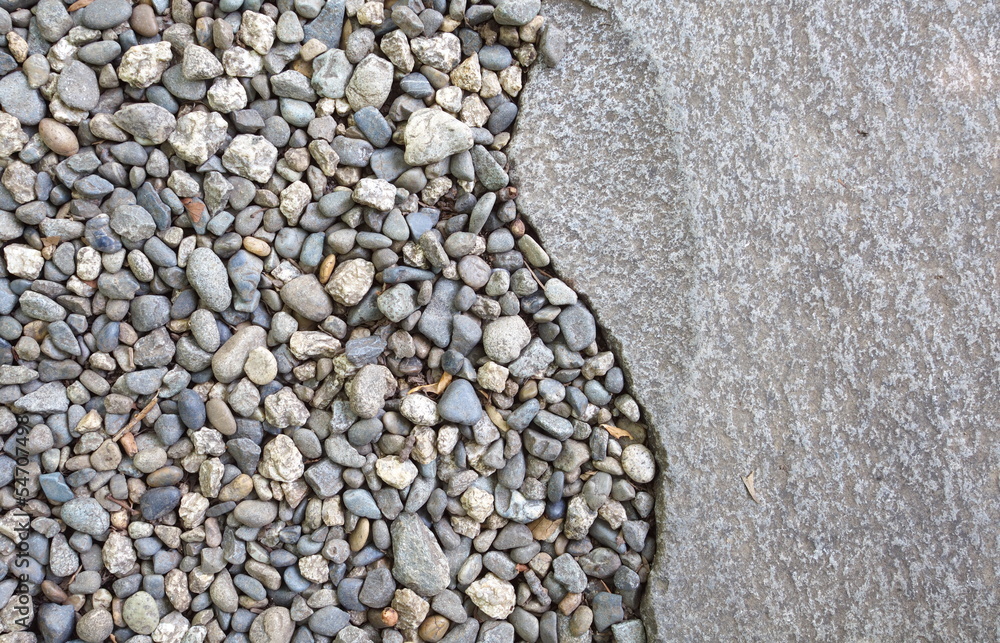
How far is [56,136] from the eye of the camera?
3.67 feet

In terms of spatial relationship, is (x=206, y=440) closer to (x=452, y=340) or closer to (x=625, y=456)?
(x=452, y=340)

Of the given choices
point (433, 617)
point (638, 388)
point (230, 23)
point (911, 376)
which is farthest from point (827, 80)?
point (433, 617)

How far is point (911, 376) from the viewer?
1143mm

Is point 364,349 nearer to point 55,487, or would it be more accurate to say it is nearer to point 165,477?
point 165,477

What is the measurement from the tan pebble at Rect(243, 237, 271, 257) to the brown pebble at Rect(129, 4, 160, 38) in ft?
1.31

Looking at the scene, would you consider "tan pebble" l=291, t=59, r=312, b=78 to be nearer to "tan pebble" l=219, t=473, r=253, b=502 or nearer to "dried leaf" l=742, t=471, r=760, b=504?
"tan pebble" l=219, t=473, r=253, b=502

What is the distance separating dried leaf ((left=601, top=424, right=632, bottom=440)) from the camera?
122 cm

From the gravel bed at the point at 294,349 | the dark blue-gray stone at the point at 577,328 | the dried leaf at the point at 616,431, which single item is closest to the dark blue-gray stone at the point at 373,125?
the gravel bed at the point at 294,349

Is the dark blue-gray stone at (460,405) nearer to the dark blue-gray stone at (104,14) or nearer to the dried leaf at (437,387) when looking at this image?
the dried leaf at (437,387)

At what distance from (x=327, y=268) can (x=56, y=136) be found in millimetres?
507

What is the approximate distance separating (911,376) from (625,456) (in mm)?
520

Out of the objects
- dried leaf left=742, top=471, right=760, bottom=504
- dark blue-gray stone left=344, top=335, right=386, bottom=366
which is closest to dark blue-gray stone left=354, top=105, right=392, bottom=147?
dark blue-gray stone left=344, top=335, right=386, bottom=366

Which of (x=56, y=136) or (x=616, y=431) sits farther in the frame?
(x=616, y=431)

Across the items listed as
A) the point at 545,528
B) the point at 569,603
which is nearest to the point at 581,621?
the point at 569,603
